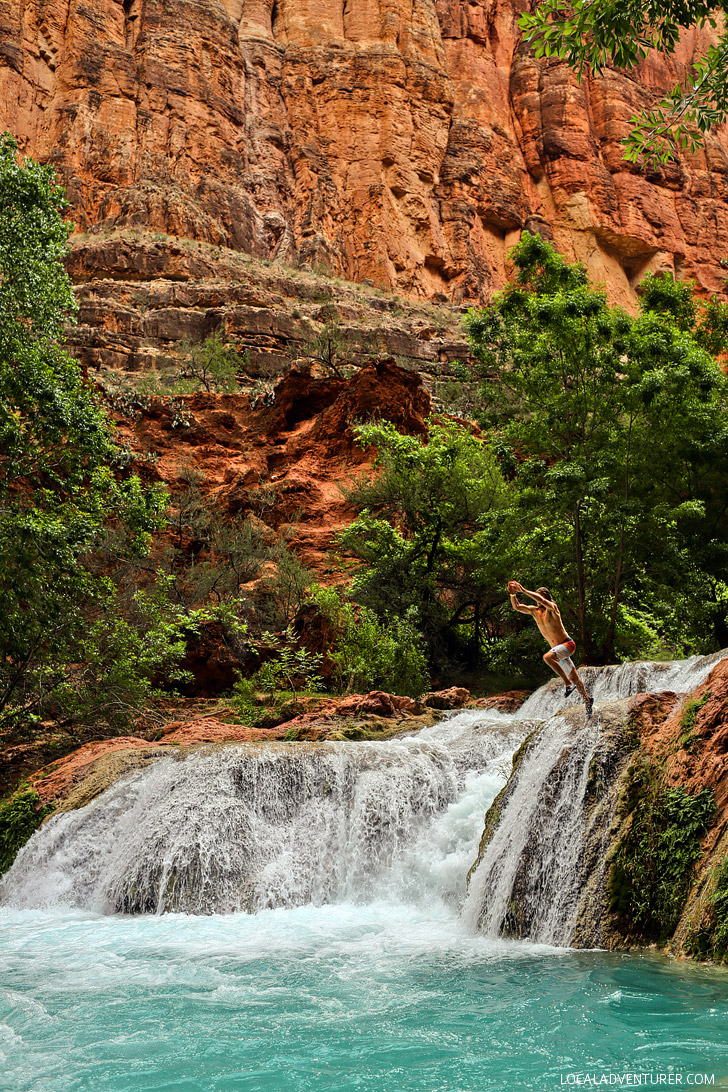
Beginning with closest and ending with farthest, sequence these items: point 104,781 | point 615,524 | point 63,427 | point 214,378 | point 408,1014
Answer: point 408,1014 < point 104,781 < point 63,427 < point 615,524 < point 214,378

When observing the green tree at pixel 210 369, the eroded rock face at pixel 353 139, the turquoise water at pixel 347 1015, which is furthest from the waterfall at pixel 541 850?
the eroded rock face at pixel 353 139

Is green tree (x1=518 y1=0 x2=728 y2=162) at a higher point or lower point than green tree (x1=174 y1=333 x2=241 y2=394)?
lower

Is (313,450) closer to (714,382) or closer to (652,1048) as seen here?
(714,382)

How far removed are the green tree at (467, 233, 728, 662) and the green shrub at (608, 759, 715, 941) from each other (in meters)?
10.1

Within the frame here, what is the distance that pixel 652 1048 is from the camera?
477cm

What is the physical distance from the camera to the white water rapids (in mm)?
10023

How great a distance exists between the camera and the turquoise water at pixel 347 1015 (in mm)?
4695

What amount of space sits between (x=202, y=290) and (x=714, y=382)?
113ft

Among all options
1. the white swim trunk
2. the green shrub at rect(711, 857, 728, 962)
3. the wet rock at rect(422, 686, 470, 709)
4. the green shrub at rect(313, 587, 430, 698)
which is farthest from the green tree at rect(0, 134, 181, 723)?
the green shrub at rect(711, 857, 728, 962)

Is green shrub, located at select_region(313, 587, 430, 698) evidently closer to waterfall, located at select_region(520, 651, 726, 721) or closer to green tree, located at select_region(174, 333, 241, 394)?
waterfall, located at select_region(520, 651, 726, 721)

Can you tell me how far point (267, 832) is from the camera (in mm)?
10844

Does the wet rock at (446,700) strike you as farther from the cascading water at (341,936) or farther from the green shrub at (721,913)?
the green shrub at (721,913)

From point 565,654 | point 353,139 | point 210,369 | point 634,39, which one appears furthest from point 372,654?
point 353,139

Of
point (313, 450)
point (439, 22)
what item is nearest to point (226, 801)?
point (313, 450)
